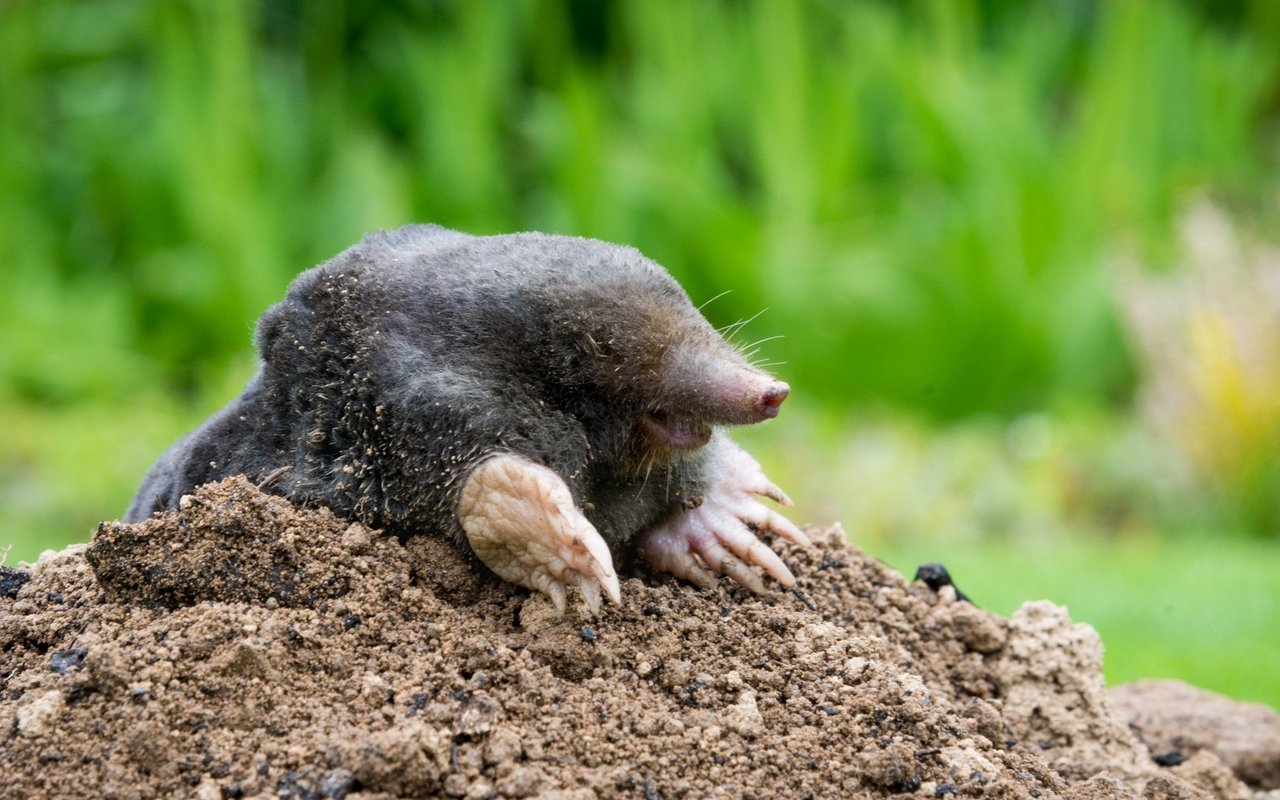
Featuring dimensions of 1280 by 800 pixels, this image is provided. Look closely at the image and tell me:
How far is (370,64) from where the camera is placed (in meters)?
13.4

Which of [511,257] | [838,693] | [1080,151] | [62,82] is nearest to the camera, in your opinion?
[838,693]

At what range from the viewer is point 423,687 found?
268 centimetres

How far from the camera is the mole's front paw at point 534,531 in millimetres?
2711

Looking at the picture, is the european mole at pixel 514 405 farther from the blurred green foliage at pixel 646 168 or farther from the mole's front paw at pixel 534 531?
the blurred green foliage at pixel 646 168

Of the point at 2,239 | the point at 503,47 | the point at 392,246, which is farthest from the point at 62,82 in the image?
the point at 392,246

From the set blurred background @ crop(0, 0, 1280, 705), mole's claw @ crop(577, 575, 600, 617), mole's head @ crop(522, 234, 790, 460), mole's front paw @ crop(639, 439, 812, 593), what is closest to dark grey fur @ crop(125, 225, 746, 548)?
mole's head @ crop(522, 234, 790, 460)

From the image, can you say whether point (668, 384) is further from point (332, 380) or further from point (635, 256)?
point (332, 380)

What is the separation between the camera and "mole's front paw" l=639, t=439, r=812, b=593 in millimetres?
3176

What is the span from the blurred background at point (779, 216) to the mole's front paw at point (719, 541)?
5.74 m

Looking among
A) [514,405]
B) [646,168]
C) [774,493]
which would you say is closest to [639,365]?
[514,405]

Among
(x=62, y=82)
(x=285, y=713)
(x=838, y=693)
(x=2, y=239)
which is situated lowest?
(x=285, y=713)

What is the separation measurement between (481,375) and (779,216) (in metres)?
8.81

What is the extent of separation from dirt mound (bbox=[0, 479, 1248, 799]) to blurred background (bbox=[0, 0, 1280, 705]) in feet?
19.9

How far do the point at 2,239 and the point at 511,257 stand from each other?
10.1 meters
